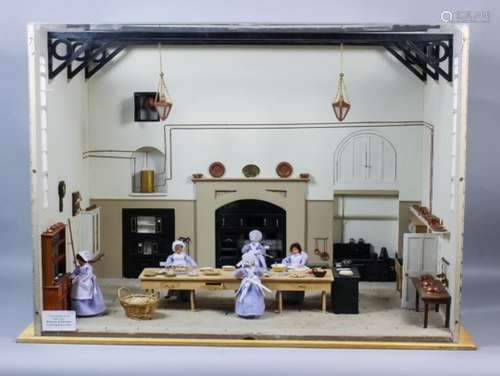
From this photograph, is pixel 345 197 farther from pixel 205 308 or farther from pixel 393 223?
pixel 205 308

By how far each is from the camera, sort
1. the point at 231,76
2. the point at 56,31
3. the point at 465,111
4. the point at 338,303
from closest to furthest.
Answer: the point at 465,111 → the point at 56,31 → the point at 338,303 → the point at 231,76

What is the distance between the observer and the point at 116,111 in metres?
13.1

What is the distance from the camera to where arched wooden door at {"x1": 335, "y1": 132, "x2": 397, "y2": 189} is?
42.8 ft

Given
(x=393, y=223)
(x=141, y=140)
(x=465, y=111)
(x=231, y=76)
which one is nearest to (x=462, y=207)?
(x=465, y=111)

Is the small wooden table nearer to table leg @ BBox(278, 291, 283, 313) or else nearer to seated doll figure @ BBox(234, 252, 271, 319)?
table leg @ BBox(278, 291, 283, 313)

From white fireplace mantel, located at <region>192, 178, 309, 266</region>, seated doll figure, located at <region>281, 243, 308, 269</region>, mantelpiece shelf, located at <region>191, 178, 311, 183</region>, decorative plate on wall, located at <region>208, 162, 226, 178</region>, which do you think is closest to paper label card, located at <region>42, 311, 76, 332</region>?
seated doll figure, located at <region>281, 243, 308, 269</region>

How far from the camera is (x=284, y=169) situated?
13.2m

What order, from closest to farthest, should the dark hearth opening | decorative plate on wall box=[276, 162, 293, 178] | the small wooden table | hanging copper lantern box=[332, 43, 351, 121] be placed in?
the small wooden table < hanging copper lantern box=[332, 43, 351, 121] < decorative plate on wall box=[276, 162, 293, 178] < the dark hearth opening

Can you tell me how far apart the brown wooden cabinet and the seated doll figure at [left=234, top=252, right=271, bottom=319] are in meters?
2.44

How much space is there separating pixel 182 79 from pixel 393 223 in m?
4.43

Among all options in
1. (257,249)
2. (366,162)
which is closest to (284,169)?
(366,162)

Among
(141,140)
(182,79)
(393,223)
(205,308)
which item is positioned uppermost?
(182,79)

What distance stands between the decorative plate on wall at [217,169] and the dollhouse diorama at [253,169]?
0.13 ft

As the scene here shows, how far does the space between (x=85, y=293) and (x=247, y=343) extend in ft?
8.93
